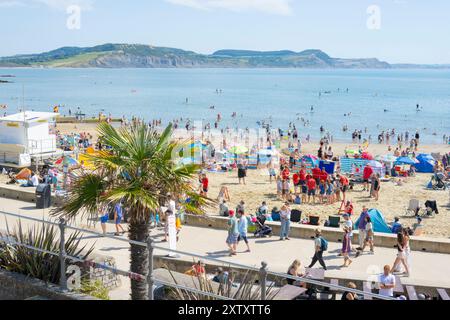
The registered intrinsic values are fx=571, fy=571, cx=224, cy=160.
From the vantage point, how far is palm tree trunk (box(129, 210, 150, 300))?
708 cm

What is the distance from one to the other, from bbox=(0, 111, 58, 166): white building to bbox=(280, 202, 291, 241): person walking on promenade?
53.8ft

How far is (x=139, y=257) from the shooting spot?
7094 mm

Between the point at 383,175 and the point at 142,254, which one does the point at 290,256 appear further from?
the point at 383,175

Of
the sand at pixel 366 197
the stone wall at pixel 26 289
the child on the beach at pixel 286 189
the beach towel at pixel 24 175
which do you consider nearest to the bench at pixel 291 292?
the stone wall at pixel 26 289

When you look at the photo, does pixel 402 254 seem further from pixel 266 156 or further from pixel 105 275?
pixel 266 156

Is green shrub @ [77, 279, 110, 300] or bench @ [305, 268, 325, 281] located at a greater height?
green shrub @ [77, 279, 110, 300]

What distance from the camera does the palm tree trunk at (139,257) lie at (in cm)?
708

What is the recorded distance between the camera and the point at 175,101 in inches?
4530

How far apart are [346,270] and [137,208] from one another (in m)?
6.68

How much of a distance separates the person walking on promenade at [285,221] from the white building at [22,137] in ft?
53.8

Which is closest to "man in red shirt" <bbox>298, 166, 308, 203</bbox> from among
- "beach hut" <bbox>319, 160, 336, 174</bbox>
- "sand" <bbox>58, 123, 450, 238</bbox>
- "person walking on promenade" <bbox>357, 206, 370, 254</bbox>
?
"sand" <bbox>58, 123, 450, 238</bbox>

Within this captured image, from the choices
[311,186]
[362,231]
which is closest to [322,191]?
[311,186]

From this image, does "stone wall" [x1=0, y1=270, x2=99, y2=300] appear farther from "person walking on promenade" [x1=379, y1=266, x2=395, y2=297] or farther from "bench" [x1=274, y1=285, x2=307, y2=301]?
"person walking on promenade" [x1=379, y1=266, x2=395, y2=297]
